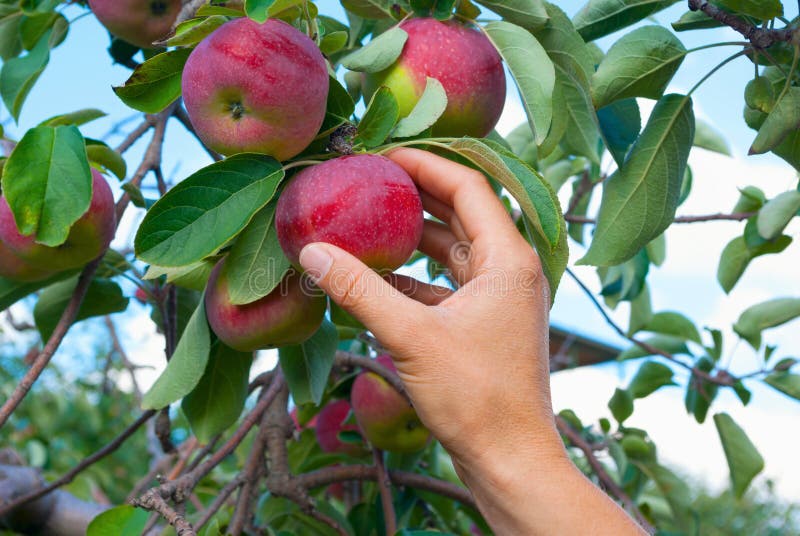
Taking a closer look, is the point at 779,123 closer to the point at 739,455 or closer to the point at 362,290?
the point at 362,290

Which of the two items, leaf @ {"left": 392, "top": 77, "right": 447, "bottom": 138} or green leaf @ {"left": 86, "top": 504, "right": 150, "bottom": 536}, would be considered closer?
leaf @ {"left": 392, "top": 77, "right": 447, "bottom": 138}

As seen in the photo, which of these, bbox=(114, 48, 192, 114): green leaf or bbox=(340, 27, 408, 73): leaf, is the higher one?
bbox=(340, 27, 408, 73): leaf

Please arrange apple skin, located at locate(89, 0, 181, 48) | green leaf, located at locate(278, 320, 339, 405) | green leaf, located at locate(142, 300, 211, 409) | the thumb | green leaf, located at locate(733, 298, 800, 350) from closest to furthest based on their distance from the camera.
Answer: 1. the thumb
2. green leaf, located at locate(142, 300, 211, 409)
3. green leaf, located at locate(278, 320, 339, 405)
4. apple skin, located at locate(89, 0, 181, 48)
5. green leaf, located at locate(733, 298, 800, 350)

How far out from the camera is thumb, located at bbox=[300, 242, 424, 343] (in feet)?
2.36

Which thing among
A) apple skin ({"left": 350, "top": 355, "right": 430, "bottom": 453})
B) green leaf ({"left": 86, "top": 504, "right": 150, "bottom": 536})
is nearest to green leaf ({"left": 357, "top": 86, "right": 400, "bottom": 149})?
green leaf ({"left": 86, "top": 504, "right": 150, "bottom": 536})

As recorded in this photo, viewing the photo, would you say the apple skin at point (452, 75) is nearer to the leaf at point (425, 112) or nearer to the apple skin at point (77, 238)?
the leaf at point (425, 112)

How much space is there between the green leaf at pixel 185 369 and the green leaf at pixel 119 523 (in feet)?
0.41

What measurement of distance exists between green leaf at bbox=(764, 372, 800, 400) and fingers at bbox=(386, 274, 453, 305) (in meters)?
1.07

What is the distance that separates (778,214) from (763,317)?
1.61ft

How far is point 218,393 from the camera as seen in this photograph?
1093mm

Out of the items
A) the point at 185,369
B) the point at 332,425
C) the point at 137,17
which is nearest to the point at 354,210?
the point at 185,369

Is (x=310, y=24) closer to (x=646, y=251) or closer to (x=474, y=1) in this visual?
(x=474, y=1)

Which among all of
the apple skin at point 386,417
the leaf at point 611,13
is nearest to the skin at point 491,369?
the leaf at point 611,13

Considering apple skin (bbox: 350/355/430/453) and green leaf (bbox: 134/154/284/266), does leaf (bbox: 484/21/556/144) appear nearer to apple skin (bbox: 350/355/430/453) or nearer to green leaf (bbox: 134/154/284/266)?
green leaf (bbox: 134/154/284/266)
